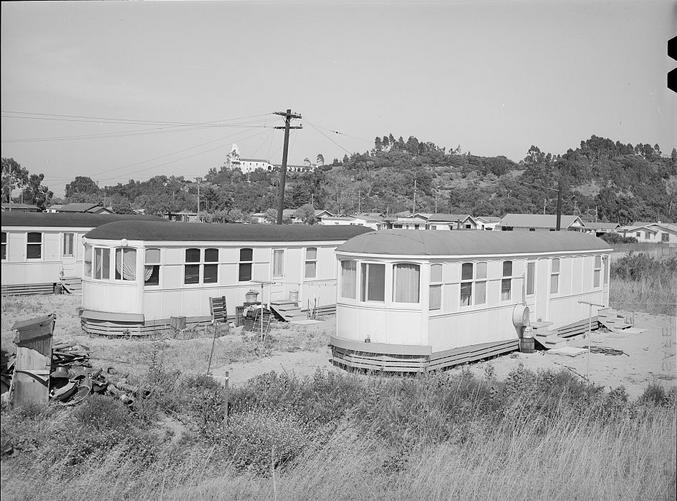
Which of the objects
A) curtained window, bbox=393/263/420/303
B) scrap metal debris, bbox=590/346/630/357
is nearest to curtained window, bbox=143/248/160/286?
curtained window, bbox=393/263/420/303

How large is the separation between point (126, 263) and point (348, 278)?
5.65m

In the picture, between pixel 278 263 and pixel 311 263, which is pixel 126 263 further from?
pixel 311 263

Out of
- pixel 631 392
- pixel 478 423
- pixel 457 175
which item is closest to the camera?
pixel 478 423

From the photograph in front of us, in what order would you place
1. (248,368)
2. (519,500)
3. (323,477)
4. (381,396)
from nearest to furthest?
(519,500) → (323,477) → (381,396) → (248,368)

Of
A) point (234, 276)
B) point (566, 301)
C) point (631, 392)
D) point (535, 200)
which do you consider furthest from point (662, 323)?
point (535, 200)

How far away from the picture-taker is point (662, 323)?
19.6 m

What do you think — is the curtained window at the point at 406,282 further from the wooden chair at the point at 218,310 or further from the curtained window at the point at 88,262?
the curtained window at the point at 88,262

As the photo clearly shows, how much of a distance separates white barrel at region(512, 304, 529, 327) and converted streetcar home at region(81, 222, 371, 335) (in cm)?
658

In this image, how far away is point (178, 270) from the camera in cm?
1653

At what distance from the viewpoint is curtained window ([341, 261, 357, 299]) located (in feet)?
43.2

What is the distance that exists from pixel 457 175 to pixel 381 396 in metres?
94.8

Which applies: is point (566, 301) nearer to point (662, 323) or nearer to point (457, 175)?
point (662, 323)

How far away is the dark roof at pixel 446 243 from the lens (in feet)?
41.9

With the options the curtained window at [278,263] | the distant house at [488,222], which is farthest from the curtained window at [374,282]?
the distant house at [488,222]
